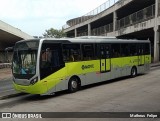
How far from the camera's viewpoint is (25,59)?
14000 mm

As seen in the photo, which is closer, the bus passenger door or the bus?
the bus

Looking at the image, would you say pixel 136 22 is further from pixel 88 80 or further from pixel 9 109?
pixel 9 109

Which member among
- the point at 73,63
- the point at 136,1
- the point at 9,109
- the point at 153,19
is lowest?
the point at 9,109

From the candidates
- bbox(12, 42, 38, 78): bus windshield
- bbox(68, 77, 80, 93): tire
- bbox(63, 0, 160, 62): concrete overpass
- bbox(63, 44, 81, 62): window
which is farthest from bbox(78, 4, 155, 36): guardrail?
bbox(12, 42, 38, 78): bus windshield

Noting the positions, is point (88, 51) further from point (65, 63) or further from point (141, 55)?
point (141, 55)

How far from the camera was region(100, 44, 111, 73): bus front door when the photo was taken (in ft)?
57.9

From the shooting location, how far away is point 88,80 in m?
16.5

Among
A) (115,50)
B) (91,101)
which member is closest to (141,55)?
(115,50)

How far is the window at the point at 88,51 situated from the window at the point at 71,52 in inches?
17.6

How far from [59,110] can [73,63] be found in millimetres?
4884

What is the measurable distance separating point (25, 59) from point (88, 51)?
401 centimetres

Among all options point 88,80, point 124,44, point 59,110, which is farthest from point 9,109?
point 124,44

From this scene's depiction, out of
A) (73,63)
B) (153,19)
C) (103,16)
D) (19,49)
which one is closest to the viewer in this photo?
(19,49)

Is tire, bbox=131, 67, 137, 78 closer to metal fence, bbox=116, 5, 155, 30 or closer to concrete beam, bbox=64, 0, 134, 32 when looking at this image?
metal fence, bbox=116, 5, 155, 30
